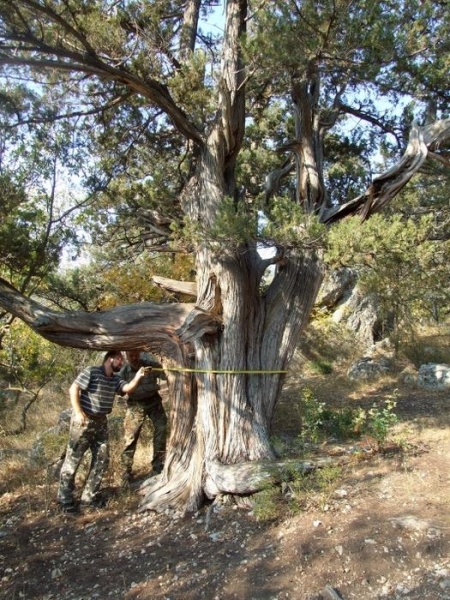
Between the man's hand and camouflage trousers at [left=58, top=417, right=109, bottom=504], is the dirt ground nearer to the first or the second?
camouflage trousers at [left=58, top=417, right=109, bottom=504]

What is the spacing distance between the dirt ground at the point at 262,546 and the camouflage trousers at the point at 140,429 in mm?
538

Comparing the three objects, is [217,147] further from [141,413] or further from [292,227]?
[141,413]

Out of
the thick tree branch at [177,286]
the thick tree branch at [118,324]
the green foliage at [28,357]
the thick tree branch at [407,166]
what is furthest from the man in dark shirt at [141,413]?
the green foliage at [28,357]

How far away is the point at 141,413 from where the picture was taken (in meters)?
5.82

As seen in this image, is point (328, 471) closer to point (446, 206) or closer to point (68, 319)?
point (68, 319)

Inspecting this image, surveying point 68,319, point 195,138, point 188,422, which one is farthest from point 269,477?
point 195,138

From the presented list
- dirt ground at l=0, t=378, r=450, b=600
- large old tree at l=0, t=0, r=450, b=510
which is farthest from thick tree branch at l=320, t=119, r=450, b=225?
dirt ground at l=0, t=378, r=450, b=600

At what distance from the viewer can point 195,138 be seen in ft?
18.2

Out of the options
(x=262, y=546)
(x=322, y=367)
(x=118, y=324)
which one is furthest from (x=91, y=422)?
(x=322, y=367)

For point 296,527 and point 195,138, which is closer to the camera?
point 296,527

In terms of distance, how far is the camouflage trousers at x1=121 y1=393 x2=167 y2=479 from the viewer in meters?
5.63

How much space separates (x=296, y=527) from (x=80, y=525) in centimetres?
238

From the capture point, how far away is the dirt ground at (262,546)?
3.25 meters

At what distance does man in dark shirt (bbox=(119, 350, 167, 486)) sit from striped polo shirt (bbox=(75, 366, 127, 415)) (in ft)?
1.51
